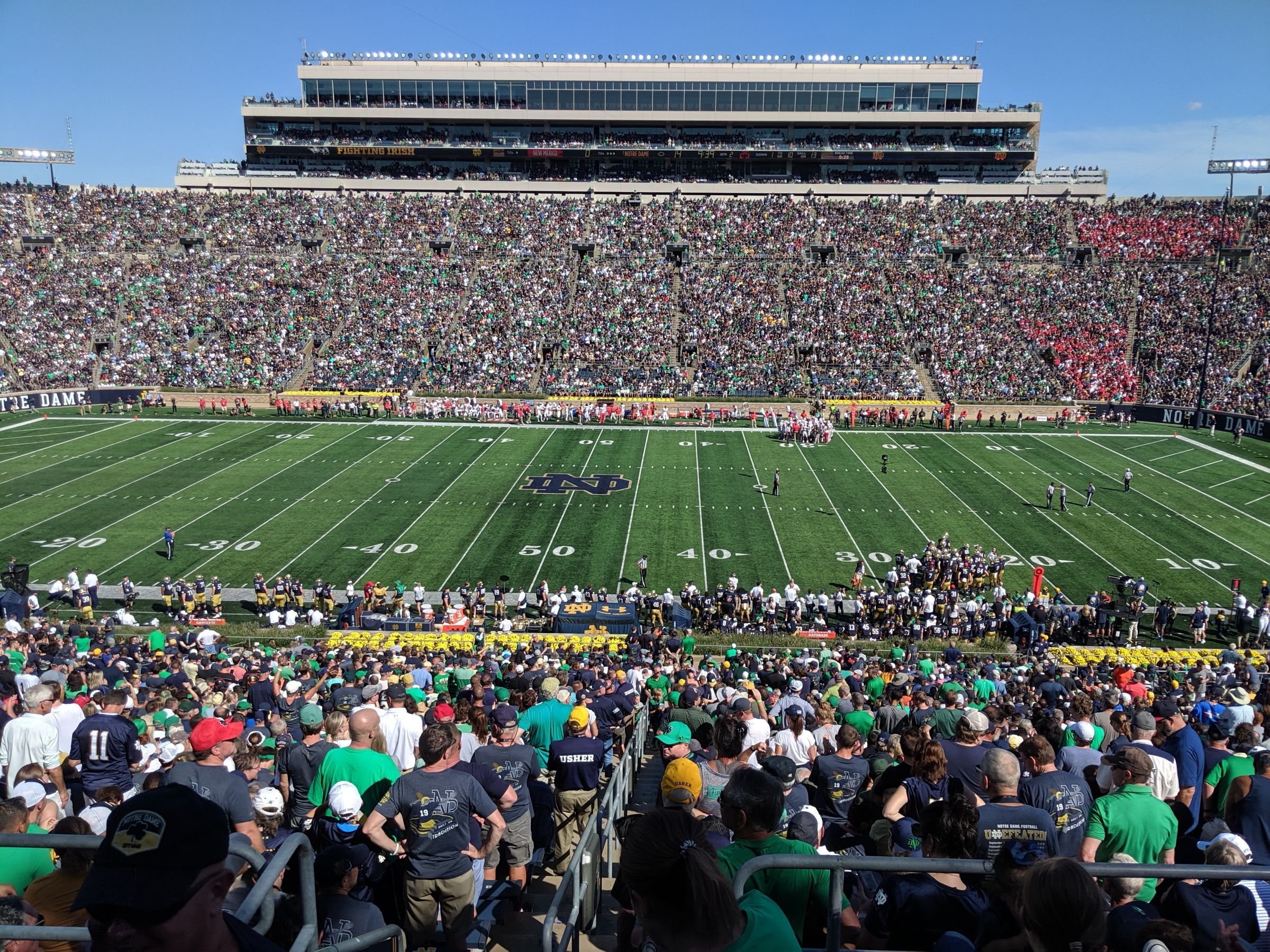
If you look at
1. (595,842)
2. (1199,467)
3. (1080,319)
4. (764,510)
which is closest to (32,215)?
(764,510)

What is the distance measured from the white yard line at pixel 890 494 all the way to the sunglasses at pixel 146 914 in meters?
27.0

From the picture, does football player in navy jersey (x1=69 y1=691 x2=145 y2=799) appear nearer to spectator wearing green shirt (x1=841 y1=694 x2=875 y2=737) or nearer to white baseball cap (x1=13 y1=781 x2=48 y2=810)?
white baseball cap (x1=13 y1=781 x2=48 y2=810)

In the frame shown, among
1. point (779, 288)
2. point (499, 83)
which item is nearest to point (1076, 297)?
point (779, 288)

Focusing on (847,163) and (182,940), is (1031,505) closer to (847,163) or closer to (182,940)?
(182,940)

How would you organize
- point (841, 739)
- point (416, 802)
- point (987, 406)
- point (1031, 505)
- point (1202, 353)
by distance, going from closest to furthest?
point (416, 802)
point (841, 739)
point (1031, 505)
point (987, 406)
point (1202, 353)

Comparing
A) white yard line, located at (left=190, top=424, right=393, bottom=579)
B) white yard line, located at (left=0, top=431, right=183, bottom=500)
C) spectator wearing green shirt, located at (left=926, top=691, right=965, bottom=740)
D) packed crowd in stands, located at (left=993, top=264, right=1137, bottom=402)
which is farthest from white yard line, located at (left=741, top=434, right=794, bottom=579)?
white yard line, located at (left=0, top=431, right=183, bottom=500)

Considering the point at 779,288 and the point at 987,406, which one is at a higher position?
the point at 779,288

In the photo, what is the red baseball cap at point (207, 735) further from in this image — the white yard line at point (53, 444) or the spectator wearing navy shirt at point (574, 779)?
the white yard line at point (53, 444)

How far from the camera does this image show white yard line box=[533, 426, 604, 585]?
2661 centimetres

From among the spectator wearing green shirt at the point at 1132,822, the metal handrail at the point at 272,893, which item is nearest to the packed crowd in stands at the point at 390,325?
the spectator wearing green shirt at the point at 1132,822

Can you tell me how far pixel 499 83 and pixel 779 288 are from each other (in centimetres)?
3520

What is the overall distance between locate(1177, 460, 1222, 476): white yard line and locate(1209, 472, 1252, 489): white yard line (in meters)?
1.43

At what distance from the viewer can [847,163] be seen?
7462 centimetres

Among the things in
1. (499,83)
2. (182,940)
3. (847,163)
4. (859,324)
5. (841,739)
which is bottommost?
(841,739)
